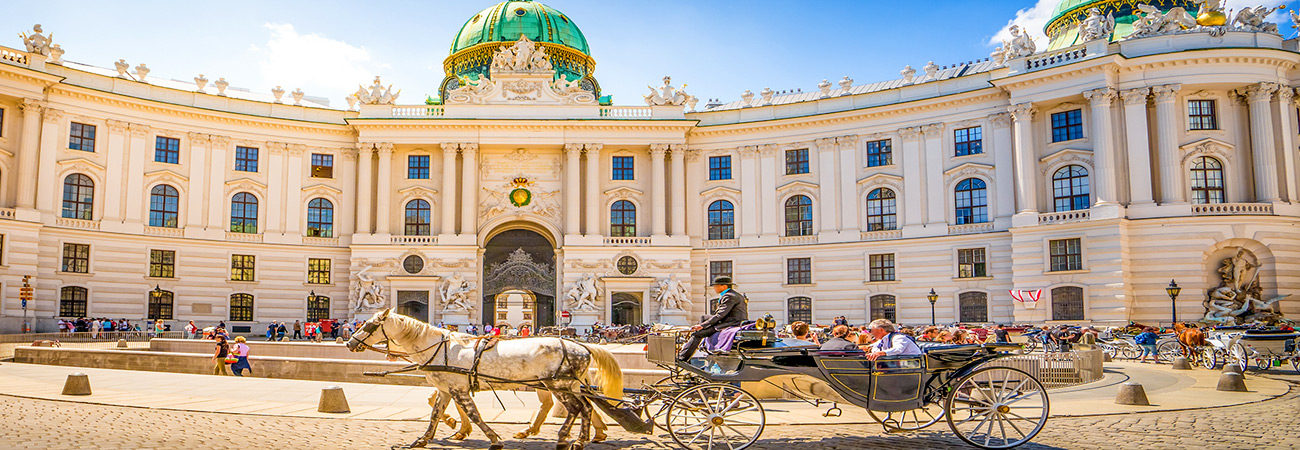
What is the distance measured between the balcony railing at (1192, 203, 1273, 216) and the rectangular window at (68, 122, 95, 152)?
50.9 meters

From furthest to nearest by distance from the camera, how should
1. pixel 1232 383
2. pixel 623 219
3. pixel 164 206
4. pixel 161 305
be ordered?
pixel 623 219
pixel 164 206
pixel 161 305
pixel 1232 383

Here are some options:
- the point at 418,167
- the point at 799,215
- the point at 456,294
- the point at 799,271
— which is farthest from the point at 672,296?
the point at 418,167

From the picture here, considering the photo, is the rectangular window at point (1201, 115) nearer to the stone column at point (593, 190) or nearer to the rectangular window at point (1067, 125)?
the rectangular window at point (1067, 125)

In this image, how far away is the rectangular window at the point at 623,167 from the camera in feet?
171

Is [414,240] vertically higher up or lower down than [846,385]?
higher up

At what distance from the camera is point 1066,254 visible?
41.3m

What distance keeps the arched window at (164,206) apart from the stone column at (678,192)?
25.7 m

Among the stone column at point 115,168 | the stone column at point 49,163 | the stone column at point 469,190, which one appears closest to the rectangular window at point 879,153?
the stone column at point 469,190

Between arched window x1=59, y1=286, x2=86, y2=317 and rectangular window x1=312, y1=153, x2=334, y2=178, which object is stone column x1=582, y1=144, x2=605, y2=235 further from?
arched window x1=59, y1=286, x2=86, y2=317

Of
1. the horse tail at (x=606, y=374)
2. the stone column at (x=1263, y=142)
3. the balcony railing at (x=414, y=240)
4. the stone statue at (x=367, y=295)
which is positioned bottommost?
the horse tail at (x=606, y=374)

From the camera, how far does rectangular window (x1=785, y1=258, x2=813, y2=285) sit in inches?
1935

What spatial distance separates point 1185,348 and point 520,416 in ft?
68.1

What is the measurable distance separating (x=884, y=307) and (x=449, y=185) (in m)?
23.6

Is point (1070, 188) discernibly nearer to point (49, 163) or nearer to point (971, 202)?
point (971, 202)
